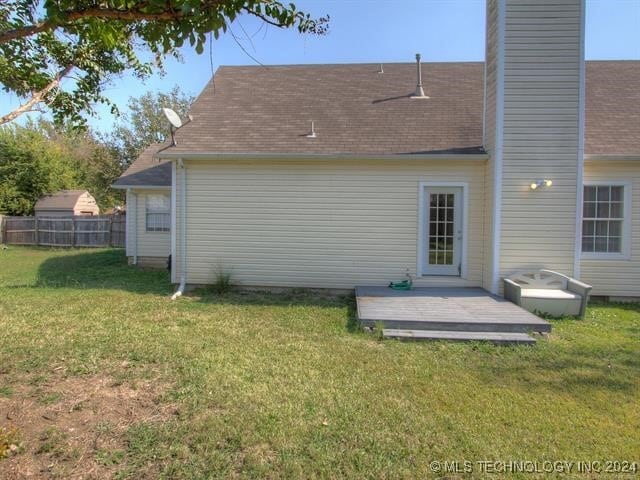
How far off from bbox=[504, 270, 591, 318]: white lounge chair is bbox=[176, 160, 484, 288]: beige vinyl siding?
0.97 metres

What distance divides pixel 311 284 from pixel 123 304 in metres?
3.59

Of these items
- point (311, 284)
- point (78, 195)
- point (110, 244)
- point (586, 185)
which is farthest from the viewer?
point (78, 195)

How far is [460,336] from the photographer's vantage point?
5.61 metres

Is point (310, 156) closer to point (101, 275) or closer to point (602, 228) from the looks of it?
point (602, 228)

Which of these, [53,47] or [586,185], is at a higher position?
[53,47]

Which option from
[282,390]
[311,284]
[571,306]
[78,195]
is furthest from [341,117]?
[78,195]

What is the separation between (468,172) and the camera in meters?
8.41

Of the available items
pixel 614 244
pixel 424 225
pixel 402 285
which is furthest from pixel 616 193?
pixel 402 285

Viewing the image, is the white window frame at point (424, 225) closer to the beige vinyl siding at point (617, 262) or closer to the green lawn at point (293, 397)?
the beige vinyl siding at point (617, 262)

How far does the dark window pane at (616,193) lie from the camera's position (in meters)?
8.20

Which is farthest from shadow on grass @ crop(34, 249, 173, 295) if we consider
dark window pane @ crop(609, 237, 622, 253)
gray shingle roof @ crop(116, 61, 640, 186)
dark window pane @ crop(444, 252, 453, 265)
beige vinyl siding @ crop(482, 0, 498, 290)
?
dark window pane @ crop(609, 237, 622, 253)

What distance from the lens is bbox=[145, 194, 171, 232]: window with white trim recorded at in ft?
41.3

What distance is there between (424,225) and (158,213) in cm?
823

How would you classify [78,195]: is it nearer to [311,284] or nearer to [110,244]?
[110,244]
